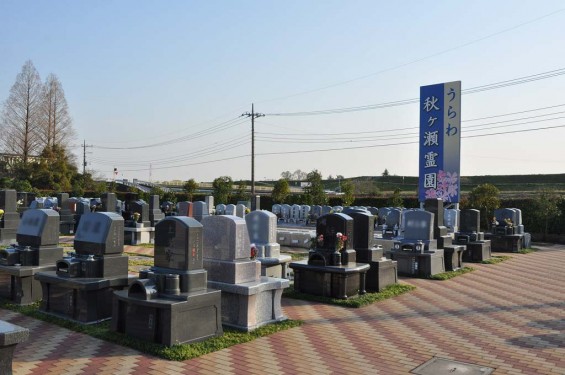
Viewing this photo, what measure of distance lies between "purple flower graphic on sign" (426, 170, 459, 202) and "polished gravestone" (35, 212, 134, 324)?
1480 cm

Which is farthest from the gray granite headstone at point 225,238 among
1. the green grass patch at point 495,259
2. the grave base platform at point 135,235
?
the green grass patch at point 495,259

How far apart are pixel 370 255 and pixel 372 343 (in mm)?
4168

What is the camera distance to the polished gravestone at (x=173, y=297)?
6441mm

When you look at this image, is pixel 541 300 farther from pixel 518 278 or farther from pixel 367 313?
pixel 367 313

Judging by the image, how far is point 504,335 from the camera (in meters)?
7.59

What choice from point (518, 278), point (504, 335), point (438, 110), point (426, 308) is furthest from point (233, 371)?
point (438, 110)

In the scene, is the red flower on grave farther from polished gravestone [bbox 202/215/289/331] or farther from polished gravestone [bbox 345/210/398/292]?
polished gravestone [bbox 202/215/289/331]

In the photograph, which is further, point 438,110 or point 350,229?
point 438,110

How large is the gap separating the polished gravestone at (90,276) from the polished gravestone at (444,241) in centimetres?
988

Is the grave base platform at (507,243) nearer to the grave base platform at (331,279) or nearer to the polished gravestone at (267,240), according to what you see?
the grave base platform at (331,279)

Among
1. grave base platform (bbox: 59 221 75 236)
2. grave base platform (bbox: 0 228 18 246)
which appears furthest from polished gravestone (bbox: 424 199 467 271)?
grave base platform (bbox: 59 221 75 236)

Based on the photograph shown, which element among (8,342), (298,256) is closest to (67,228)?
(298,256)

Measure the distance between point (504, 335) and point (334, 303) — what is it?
3214 millimetres

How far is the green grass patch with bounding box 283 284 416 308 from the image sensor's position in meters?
9.59
